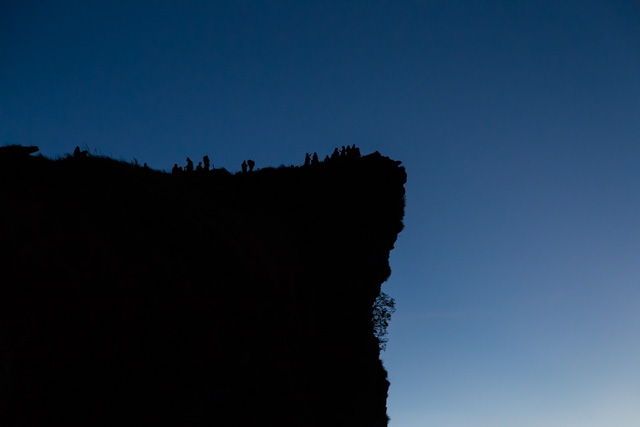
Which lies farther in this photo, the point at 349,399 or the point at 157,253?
the point at 349,399

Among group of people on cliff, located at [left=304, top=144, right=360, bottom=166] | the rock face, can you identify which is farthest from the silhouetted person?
group of people on cliff, located at [left=304, top=144, right=360, bottom=166]

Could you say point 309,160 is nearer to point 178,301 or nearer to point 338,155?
point 338,155

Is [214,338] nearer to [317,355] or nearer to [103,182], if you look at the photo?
[103,182]

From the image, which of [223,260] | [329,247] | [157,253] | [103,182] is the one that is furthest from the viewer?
[329,247]

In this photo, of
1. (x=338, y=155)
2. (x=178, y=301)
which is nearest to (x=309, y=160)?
(x=338, y=155)

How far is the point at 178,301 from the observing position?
16.5 metres

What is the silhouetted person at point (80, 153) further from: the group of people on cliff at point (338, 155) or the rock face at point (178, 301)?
the group of people on cliff at point (338, 155)

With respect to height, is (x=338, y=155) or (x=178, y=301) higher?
(x=338, y=155)

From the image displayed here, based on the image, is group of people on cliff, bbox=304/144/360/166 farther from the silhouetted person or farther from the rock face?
the silhouetted person

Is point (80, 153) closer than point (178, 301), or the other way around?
point (178, 301)

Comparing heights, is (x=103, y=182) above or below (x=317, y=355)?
above

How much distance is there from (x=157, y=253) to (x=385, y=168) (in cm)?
2292

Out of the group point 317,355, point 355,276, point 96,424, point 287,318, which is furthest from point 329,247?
point 96,424

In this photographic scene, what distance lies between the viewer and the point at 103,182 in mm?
18703
